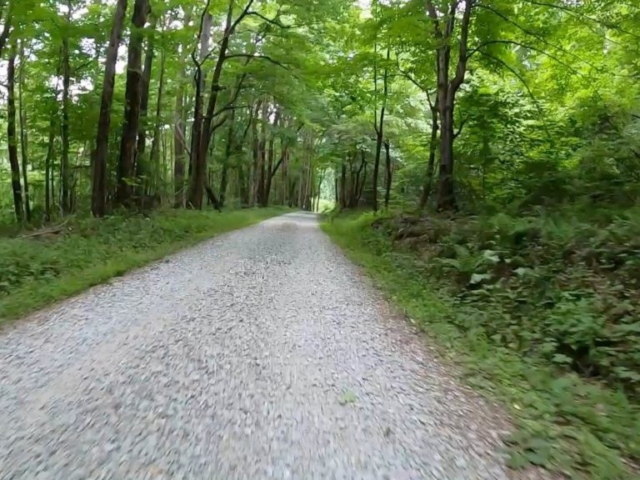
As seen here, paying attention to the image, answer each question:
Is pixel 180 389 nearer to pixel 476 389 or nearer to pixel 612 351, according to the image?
pixel 476 389

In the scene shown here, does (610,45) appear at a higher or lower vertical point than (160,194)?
higher

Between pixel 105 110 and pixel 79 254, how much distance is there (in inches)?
209

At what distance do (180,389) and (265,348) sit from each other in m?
1.10

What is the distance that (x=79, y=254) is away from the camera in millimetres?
8117

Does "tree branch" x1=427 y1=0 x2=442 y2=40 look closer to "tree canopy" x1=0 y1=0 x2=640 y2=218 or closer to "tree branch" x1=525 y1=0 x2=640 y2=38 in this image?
"tree canopy" x1=0 y1=0 x2=640 y2=218

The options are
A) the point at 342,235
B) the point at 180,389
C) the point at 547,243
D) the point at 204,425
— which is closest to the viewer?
the point at 204,425

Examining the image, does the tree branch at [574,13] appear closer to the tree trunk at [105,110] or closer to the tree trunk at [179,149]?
the tree trunk at [105,110]

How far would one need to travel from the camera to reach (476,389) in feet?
12.2

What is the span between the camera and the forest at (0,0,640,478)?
4168 mm

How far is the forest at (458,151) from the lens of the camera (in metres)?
4.17

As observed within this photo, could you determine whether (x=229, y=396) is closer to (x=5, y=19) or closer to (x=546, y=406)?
(x=546, y=406)

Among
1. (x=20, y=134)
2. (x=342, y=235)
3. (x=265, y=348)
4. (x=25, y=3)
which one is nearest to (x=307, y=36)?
(x=342, y=235)

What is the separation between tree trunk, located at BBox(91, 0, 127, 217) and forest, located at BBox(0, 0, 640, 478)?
0.05 metres

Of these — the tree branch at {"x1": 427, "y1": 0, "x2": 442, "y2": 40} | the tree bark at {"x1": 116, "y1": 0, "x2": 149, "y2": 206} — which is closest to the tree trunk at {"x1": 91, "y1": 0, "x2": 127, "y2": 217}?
the tree bark at {"x1": 116, "y1": 0, "x2": 149, "y2": 206}
